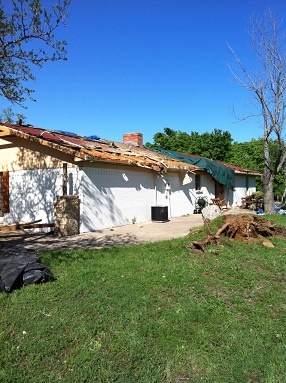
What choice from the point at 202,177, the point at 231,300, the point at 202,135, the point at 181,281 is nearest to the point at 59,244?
the point at 181,281

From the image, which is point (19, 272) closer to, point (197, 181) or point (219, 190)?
point (197, 181)

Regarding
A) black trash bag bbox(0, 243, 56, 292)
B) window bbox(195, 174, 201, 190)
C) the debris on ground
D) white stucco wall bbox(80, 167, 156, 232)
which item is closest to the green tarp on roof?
window bbox(195, 174, 201, 190)

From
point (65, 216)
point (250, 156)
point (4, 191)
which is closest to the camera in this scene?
point (65, 216)

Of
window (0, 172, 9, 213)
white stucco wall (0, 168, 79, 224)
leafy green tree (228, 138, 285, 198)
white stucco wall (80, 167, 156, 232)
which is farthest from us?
leafy green tree (228, 138, 285, 198)

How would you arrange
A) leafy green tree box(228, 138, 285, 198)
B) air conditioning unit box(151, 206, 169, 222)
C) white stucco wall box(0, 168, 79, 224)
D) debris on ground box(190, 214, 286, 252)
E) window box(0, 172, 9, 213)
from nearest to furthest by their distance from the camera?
debris on ground box(190, 214, 286, 252) < white stucco wall box(0, 168, 79, 224) < window box(0, 172, 9, 213) < air conditioning unit box(151, 206, 169, 222) < leafy green tree box(228, 138, 285, 198)

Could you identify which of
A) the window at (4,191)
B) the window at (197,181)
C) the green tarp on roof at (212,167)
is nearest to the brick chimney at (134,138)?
the green tarp on roof at (212,167)

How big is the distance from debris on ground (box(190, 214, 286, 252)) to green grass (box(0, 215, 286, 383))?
80.0 inches

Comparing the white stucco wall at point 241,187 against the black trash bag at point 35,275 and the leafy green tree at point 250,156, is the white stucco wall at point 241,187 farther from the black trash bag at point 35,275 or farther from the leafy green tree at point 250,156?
the black trash bag at point 35,275

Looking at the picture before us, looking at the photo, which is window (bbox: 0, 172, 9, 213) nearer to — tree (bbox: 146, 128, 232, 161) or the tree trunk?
the tree trunk

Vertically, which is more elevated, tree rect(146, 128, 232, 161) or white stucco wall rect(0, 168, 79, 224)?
tree rect(146, 128, 232, 161)

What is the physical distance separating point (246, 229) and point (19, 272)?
5.82 meters

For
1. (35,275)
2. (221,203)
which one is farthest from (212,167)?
(35,275)

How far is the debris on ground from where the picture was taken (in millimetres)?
8237

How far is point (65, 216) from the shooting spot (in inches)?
421
